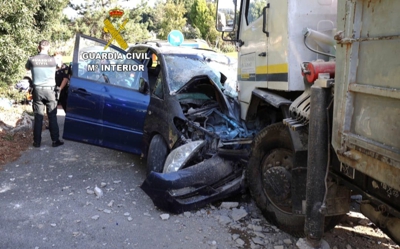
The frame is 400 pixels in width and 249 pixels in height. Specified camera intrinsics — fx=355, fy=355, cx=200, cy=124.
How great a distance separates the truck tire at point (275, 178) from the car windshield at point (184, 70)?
164 cm

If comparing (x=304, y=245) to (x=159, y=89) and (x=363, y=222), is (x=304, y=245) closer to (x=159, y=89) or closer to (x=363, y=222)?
(x=363, y=222)

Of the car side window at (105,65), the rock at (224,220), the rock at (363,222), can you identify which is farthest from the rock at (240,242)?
the car side window at (105,65)

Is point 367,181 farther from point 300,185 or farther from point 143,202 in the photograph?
point 143,202

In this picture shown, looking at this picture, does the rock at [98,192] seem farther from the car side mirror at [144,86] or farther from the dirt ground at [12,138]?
the dirt ground at [12,138]

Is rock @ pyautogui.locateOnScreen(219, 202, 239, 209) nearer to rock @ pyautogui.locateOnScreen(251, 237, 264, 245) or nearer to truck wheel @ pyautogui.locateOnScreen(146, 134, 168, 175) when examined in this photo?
rock @ pyautogui.locateOnScreen(251, 237, 264, 245)

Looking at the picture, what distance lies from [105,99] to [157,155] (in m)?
1.16

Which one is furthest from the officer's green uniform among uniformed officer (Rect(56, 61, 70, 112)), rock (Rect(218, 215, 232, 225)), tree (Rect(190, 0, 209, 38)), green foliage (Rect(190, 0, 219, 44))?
tree (Rect(190, 0, 209, 38))

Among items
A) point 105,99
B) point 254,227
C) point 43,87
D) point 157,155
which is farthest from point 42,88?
point 254,227

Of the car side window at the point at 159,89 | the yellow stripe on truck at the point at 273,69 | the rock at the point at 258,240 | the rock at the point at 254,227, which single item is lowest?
the rock at the point at 258,240

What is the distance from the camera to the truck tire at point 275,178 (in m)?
3.06

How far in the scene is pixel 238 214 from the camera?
3.62m

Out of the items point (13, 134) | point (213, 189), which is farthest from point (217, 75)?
point (13, 134)

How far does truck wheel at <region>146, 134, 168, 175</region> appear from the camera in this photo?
14.6 ft

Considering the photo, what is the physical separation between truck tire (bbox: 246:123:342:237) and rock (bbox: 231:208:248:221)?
23 centimetres
